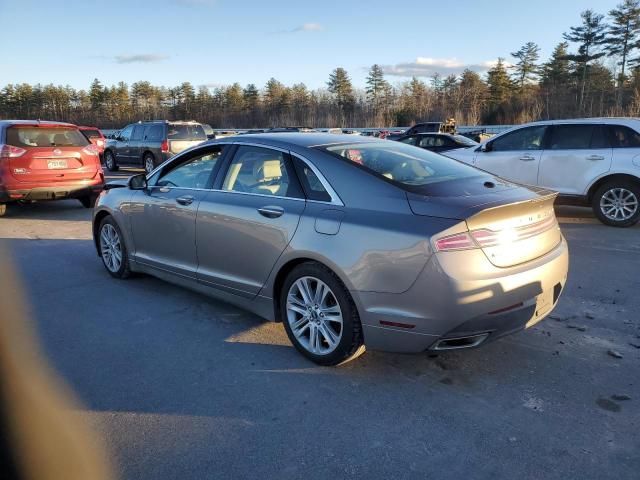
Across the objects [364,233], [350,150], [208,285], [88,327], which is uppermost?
[350,150]

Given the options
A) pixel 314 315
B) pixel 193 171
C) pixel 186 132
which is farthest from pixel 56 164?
pixel 186 132

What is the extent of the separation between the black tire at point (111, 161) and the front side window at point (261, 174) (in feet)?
55.0

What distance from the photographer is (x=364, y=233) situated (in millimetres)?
3328

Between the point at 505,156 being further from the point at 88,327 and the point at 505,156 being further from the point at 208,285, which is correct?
the point at 88,327

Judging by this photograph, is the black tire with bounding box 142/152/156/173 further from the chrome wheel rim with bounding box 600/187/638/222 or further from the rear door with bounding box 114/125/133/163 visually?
the chrome wheel rim with bounding box 600/187/638/222

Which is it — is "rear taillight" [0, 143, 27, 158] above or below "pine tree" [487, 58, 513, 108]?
below

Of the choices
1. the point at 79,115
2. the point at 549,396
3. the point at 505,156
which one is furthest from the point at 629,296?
the point at 79,115

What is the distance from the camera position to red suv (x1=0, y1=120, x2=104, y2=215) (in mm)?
9445

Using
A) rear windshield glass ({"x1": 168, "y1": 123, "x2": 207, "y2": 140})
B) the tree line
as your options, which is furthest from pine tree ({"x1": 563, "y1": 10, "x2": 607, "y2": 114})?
rear windshield glass ({"x1": 168, "y1": 123, "x2": 207, "y2": 140})

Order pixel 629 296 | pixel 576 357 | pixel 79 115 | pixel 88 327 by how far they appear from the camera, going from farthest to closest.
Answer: pixel 79 115 < pixel 629 296 < pixel 88 327 < pixel 576 357

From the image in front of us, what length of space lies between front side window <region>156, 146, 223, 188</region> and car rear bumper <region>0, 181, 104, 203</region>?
5592 millimetres

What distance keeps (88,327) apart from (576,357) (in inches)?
152

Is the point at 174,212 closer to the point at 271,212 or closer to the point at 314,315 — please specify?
the point at 271,212

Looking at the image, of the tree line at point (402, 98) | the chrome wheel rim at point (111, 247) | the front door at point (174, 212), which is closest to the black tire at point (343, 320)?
the front door at point (174, 212)
